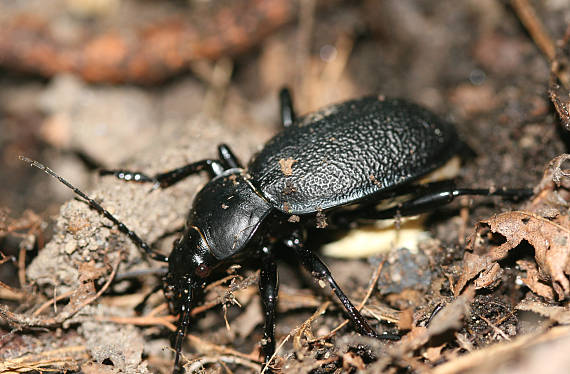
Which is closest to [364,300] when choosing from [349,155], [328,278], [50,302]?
[328,278]

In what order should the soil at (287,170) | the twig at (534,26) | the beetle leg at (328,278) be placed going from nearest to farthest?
the soil at (287,170)
the beetle leg at (328,278)
the twig at (534,26)

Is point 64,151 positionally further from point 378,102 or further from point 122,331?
point 378,102

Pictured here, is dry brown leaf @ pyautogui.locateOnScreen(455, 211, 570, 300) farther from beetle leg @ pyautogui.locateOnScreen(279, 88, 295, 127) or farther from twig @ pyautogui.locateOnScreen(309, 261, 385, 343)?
beetle leg @ pyautogui.locateOnScreen(279, 88, 295, 127)

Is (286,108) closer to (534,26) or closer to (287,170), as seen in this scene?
(287,170)

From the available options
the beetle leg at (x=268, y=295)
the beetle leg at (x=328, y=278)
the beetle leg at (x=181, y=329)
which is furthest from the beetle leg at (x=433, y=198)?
the beetle leg at (x=181, y=329)

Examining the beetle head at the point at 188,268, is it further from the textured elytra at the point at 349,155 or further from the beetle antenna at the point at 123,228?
the textured elytra at the point at 349,155
